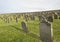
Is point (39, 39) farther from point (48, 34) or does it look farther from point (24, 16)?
point (24, 16)

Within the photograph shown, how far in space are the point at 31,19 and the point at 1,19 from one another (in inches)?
53.8

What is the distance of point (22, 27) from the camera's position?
5090 mm

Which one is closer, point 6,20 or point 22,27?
point 22,27

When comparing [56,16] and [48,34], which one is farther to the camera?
[56,16]

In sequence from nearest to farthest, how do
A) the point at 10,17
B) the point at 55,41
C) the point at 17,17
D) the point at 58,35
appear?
1. the point at 55,41
2. the point at 58,35
3. the point at 17,17
4. the point at 10,17

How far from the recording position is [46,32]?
4074 mm

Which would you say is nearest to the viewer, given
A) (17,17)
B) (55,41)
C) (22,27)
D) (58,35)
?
(55,41)

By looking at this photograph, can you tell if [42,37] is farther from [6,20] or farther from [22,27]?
[6,20]

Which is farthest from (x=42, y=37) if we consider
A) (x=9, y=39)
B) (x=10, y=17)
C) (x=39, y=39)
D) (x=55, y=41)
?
(x=10, y=17)

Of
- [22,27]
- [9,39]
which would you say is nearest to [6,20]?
[22,27]

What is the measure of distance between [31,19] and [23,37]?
2.40 meters

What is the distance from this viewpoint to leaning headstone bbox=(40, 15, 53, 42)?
3979 millimetres

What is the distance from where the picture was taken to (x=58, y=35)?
4.40 m

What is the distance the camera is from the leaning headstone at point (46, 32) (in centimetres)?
398
